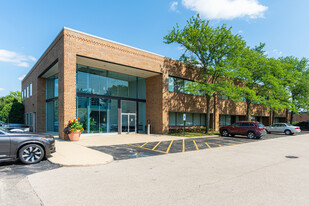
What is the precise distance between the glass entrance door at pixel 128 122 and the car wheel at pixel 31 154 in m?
13.7

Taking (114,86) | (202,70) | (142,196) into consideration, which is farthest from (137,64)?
(142,196)

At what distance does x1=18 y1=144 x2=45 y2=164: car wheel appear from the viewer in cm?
748

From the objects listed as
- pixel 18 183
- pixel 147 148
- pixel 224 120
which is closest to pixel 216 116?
pixel 224 120

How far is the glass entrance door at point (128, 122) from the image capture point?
2162 centimetres

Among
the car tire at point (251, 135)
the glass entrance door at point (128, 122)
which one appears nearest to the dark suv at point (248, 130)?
the car tire at point (251, 135)

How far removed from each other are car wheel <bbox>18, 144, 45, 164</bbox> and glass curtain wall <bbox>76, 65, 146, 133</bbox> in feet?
34.0

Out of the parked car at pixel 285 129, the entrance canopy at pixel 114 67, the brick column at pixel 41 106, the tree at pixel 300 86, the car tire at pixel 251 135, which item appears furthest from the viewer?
the tree at pixel 300 86

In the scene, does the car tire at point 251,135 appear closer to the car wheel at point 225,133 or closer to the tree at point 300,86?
the car wheel at point 225,133

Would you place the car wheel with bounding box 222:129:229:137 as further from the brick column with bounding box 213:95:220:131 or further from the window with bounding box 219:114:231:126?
the window with bounding box 219:114:231:126

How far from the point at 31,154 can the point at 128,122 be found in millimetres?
14545

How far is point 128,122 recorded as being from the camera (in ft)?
72.4

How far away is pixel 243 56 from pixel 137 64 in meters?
16.2

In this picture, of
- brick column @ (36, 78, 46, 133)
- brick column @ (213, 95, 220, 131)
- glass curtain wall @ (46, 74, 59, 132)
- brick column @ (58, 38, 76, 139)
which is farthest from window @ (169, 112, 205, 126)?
brick column @ (36, 78, 46, 133)

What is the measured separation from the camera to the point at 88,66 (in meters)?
19.3
